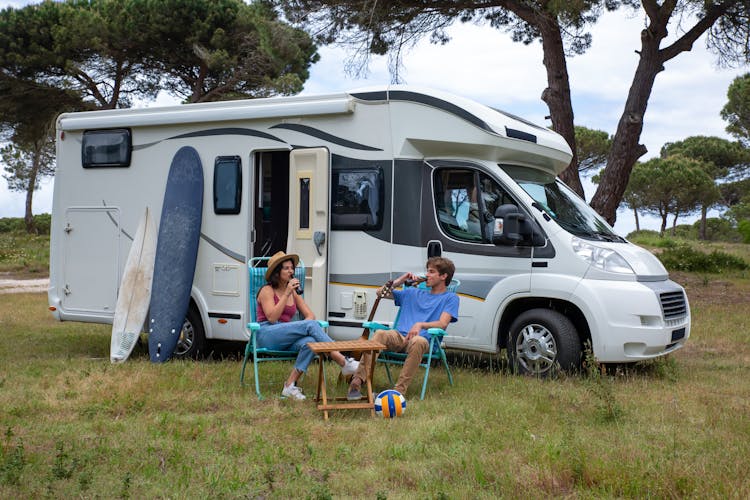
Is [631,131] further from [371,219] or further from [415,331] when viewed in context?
[415,331]

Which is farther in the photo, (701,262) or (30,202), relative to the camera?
(30,202)

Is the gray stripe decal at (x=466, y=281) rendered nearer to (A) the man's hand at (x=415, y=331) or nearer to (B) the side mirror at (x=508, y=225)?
(B) the side mirror at (x=508, y=225)

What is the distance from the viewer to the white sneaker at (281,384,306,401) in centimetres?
645

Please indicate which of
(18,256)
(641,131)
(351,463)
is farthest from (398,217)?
(18,256)

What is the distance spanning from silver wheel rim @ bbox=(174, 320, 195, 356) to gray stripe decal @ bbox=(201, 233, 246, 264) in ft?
2.77

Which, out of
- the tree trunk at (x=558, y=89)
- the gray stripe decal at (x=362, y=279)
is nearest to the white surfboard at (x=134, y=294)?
the gray stripe decal at (x=362, y=279)

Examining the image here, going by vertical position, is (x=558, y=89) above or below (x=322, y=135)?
above

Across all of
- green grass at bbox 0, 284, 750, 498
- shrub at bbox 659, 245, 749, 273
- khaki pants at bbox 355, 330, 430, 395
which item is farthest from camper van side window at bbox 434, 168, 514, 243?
shrub at bbox 659, 245, 749, 273

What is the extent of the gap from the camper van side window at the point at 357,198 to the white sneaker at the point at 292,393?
2.03 meters

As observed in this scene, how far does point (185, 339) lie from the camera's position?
28.9 ft

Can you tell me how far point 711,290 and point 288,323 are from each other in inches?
432

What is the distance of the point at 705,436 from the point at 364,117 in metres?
4.26

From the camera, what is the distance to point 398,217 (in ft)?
25.9

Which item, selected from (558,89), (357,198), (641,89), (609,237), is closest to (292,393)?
(357,198)
